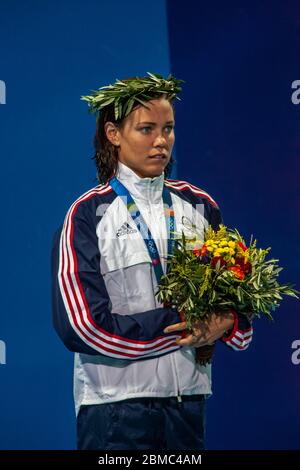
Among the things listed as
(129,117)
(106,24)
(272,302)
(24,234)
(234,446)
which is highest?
(106,24)

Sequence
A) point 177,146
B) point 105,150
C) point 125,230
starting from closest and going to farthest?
point 125,230 < point 105,150 < point 177,146

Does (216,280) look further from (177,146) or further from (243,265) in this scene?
(177,146)

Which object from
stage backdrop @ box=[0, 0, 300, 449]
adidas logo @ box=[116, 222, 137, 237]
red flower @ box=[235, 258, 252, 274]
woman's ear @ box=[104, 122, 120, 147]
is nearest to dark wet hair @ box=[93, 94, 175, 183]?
woman's ear @ box=[104, 122, 120, 147]

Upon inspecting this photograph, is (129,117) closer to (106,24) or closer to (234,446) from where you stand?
(106,24)

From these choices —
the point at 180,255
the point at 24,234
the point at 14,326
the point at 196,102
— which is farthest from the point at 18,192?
the point at 180,255

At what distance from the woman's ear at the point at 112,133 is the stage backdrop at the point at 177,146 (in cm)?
A: 76

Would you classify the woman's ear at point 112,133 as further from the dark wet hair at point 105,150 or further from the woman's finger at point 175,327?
the woman's finger at point 175,327

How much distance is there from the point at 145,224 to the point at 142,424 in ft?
2.07

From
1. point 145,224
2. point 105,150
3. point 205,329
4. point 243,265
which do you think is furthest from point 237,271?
point 105,150

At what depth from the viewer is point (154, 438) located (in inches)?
127

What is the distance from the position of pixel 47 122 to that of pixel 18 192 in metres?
0.30

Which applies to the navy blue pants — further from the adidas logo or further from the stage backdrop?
the stage backdrop

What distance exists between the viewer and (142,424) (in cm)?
319

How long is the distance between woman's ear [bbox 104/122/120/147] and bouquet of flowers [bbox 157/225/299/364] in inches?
15.9
